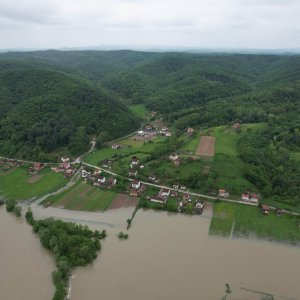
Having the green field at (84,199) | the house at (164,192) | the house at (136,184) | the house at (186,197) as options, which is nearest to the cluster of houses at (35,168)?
the green field at (84,199)

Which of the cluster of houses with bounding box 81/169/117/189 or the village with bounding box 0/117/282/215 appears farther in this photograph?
the cluster of houses with bounding box 81/169/117/189

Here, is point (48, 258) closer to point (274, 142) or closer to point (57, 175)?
point (57, 175)

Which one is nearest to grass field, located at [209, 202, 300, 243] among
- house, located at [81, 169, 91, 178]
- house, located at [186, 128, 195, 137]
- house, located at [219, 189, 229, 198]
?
house, located at [219, 189, 229, 198]

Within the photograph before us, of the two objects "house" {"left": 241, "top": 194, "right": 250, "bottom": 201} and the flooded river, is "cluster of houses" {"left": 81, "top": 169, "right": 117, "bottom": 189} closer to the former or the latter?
the flooded river

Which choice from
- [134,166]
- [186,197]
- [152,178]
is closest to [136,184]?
[152,178]

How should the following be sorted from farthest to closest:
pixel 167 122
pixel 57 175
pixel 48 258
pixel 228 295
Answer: pixel 167 122 < pixel 57 175 < pixel 48 258 < pixel 228 295

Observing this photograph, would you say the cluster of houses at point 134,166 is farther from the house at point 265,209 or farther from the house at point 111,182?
the house at point 265,209

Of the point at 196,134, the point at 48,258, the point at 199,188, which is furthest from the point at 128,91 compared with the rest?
the point at 48,258
